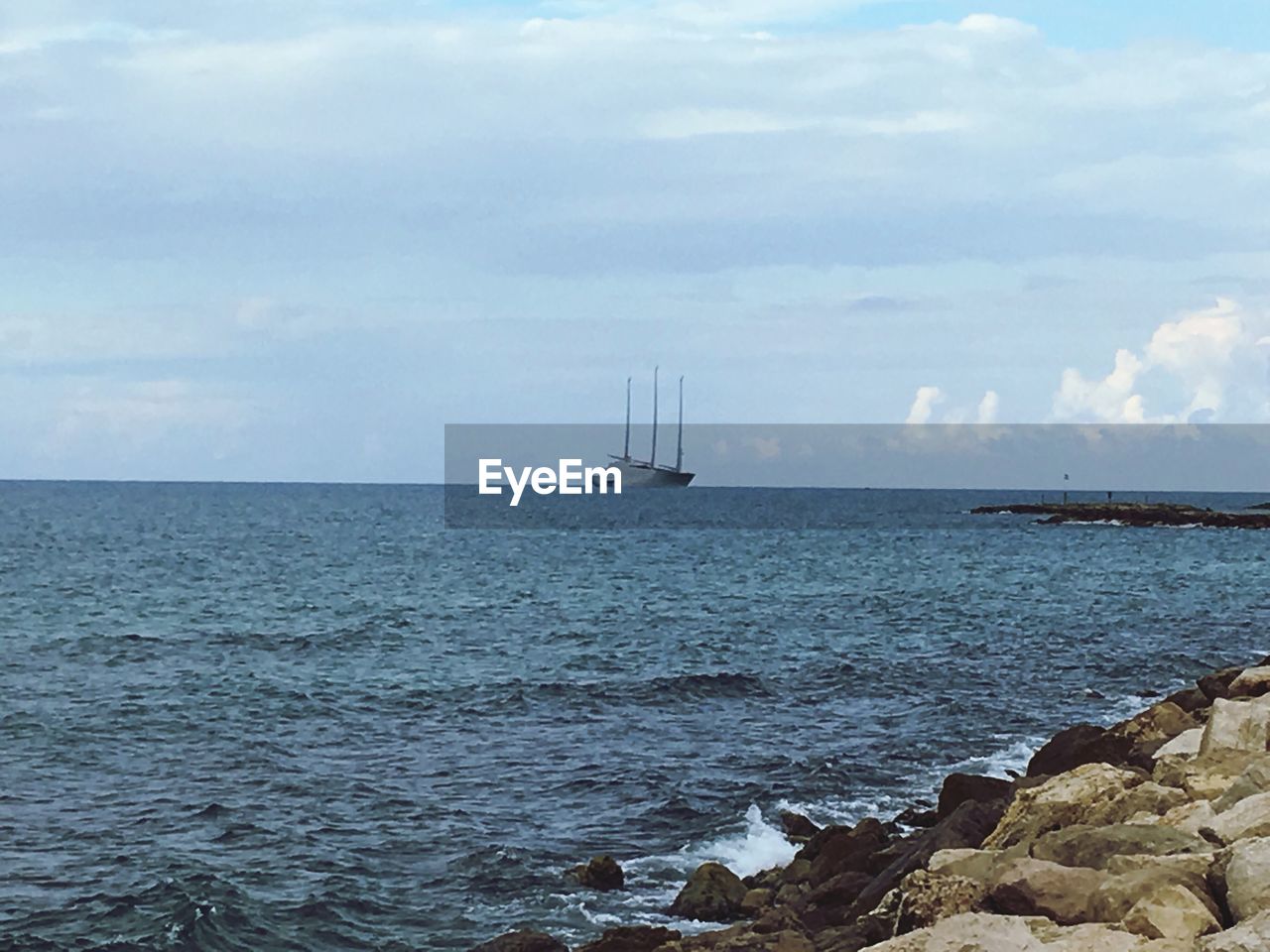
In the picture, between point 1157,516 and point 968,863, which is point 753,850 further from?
point 1157,516

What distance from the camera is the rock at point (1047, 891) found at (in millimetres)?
10094

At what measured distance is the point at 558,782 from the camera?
23.9m

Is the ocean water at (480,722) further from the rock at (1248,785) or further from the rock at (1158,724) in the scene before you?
the rock at (1248,785)

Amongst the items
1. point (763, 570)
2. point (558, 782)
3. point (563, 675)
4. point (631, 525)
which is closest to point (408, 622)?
point (563, 675)

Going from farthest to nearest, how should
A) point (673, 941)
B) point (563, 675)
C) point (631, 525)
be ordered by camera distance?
1. point (631, 525)
2. point (563, 675)
3. point (673, 941)

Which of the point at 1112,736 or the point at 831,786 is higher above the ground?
the point at 1112,736

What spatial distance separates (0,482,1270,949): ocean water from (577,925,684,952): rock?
1.95m

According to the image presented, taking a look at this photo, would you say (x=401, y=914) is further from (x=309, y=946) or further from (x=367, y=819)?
(x=367, y=819)

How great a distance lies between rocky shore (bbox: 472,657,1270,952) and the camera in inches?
380

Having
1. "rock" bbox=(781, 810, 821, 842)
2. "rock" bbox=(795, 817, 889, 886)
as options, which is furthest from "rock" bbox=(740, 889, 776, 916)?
"rock" bbox=(781, 810, 821, 842)

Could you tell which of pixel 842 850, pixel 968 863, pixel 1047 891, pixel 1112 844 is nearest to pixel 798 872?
pixel 842 850

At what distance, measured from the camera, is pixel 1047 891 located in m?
10.3

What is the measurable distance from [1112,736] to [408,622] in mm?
32886

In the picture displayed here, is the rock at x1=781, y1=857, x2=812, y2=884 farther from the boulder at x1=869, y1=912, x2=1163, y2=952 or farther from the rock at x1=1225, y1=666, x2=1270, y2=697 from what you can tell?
the boulder at x1=869, y1=912, x2=1163, y2=952
